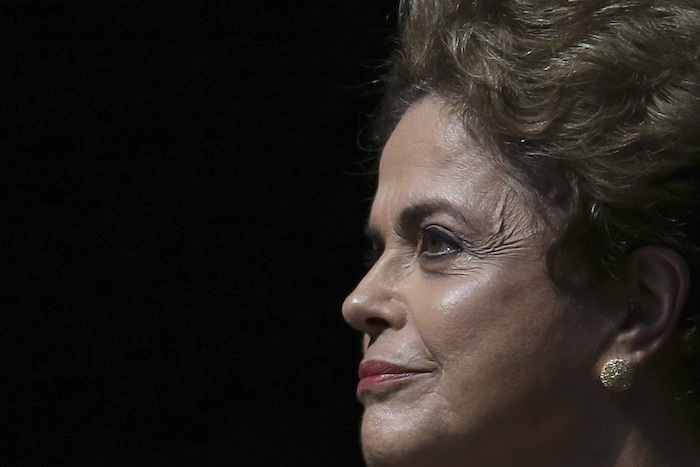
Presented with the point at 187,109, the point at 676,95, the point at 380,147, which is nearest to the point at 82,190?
the point at 187,109

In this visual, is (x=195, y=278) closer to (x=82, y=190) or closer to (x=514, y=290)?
(x=82, y=190)

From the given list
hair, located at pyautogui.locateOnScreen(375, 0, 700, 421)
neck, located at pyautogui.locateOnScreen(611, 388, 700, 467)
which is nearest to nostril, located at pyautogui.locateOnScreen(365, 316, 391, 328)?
hair, located at pyautogui.locateOnScreen(375, 0, 700, 421)

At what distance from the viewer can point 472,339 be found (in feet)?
6.68

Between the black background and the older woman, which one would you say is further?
the black background

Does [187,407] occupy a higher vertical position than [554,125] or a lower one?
lower

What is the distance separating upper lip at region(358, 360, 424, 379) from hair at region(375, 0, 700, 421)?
0.32 metres

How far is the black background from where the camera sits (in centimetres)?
316

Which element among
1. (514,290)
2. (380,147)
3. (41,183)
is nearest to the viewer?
(514,290)

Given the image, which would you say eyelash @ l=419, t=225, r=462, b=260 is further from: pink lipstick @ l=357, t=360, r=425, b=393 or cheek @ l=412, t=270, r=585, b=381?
pink lipstick @ l=357, t=360, r=425, b=393

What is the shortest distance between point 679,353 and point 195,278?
1.57 m

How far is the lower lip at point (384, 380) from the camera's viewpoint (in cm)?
210

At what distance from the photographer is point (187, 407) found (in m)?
3.30

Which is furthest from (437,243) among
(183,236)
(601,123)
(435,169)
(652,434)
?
(183,236)

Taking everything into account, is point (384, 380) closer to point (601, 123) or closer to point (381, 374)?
point (381, 374)
